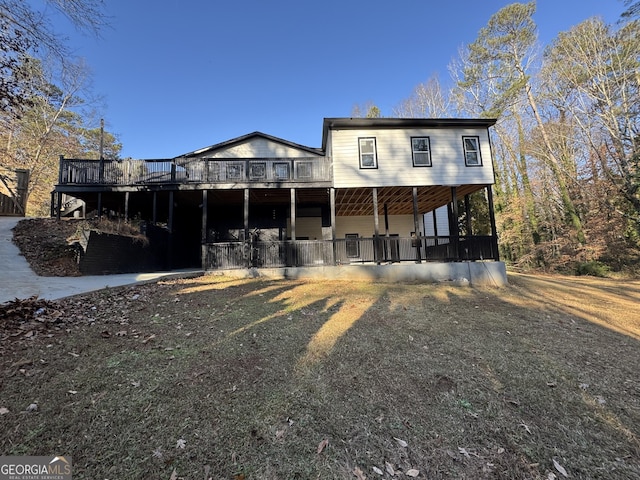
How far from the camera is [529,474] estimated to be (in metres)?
2.35

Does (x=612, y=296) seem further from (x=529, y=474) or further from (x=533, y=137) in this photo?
(x=533, y=137)

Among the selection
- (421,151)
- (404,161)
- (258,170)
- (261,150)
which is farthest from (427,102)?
(258,170)

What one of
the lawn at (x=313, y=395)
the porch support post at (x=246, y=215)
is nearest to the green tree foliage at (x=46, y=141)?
the porch support post at (x=246, y=215)

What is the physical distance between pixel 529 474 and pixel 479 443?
0.39 m

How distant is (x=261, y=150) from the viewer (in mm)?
16109

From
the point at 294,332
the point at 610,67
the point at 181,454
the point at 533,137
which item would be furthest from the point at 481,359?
the point at 533,137

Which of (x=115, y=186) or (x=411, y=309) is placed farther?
(x=115, y=186)

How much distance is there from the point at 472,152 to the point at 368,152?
4621 millimetres

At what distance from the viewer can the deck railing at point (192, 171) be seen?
12.9 meters

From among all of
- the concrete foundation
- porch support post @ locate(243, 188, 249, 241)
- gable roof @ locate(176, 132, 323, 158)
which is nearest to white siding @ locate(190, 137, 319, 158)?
gable roof @ locate(176, 132, 323, 158)

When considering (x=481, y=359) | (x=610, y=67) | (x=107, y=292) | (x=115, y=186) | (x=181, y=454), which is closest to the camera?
(x=181, y=454)

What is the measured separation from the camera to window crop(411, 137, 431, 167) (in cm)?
1298

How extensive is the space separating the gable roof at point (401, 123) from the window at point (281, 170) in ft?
8.46

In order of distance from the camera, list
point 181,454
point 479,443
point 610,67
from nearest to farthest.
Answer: point 181,454 → point 479,443 → point 610,67
